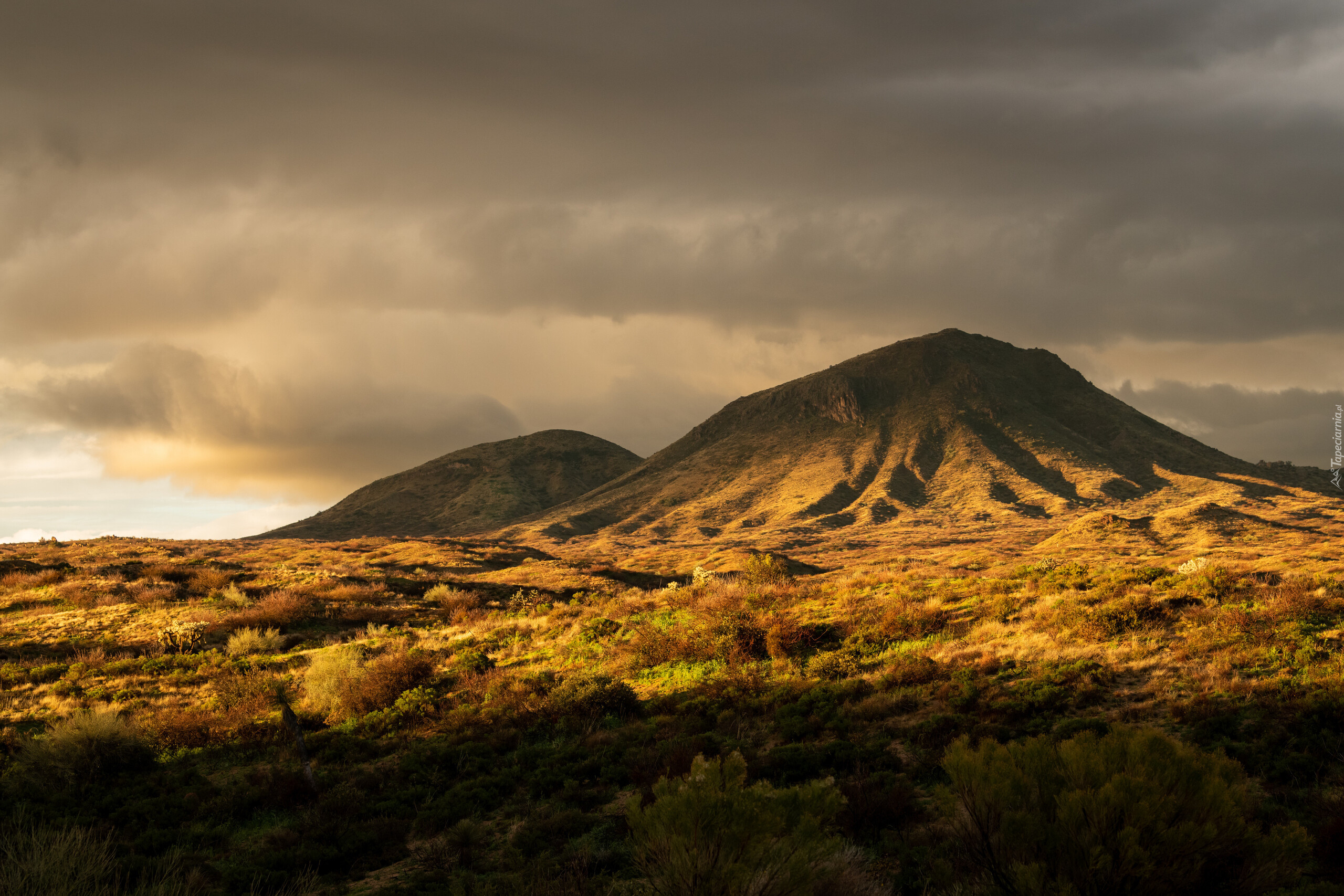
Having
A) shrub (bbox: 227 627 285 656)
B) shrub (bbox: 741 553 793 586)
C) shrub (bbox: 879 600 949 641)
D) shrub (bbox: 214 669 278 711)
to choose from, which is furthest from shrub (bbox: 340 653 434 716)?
shrub (bbox: 741 553 793 586)

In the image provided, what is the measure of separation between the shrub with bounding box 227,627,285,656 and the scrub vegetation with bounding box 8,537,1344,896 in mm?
162

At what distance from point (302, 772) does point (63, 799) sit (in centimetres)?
404

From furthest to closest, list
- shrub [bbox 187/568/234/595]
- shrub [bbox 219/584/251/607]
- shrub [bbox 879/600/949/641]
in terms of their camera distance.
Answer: shrub [bbox 187/568/234/595] < shrub [bbox 219/584/251/607] < shrub [bbox 879/600/949/641]

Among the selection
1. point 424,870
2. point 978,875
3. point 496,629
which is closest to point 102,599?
point 496,629

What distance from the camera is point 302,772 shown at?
13.8 metres

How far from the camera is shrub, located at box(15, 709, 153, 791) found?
13742mm

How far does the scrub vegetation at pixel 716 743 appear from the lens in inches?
244

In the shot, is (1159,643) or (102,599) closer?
(1159,643)

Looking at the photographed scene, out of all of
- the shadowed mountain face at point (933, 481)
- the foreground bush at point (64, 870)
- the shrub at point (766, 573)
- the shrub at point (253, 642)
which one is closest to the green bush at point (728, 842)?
the foreground bush at point (64, 870)

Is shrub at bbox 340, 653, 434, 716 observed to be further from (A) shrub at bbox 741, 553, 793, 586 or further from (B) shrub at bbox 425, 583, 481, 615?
(A) shrub at bbox 741, 553, 793, 586

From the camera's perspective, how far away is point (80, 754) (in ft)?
46.3

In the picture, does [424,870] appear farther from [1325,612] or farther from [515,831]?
[1325,612]

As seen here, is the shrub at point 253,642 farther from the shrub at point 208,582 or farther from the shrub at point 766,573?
the shrub at point 766,573

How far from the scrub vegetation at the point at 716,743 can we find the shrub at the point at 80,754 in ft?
0.18
